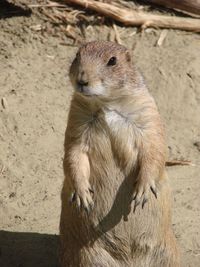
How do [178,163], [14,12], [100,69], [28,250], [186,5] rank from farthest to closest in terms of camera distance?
[186,5] → [14,12] → [178,163] → [28,250] → [100,69]

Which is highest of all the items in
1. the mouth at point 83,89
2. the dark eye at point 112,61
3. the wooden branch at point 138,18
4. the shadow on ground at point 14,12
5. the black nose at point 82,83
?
the dark eye at point 112,61

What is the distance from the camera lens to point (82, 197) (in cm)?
539

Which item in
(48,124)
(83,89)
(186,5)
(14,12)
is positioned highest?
(83,89)

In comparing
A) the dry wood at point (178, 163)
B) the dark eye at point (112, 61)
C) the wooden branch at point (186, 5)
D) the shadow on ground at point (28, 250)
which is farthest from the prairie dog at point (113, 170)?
the wooden branch at point (186, 5)

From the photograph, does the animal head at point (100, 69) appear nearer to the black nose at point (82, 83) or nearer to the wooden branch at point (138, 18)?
the black nose at point (82, 83)

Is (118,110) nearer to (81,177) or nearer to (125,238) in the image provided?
(81,177)

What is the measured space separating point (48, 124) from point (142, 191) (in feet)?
8.18

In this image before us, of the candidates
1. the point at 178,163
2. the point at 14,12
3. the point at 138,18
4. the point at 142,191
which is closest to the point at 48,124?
the point at 178,163

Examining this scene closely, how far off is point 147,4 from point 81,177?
13.0 feet

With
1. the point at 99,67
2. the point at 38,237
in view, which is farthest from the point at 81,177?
the point at 38,237

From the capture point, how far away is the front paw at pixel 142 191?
5.40m

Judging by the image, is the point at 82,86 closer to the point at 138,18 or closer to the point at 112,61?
the point at 112,61

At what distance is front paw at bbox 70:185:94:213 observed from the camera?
540cm

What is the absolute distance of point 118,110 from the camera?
17.8 feet
